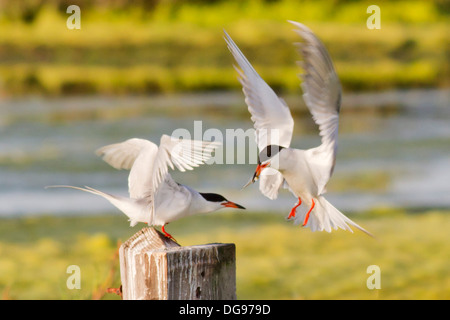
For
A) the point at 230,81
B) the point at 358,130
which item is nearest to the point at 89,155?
the point at 358,130

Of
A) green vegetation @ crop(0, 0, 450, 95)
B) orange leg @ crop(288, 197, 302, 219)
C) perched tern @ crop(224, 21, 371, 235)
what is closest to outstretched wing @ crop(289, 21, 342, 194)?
perched tern @ crop(224, 21, 371, 235)

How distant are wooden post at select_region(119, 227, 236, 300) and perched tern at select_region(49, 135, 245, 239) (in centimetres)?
15

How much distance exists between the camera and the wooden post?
8.04 ft

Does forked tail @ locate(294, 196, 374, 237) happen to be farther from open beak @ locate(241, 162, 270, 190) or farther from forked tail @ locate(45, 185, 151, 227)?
forked tail @ locate(45, 185, 151, 227)

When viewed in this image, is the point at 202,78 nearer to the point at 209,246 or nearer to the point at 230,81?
the point at 230,81

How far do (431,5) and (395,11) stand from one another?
87 cm

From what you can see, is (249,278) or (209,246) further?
(249,278)

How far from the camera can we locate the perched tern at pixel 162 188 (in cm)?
254

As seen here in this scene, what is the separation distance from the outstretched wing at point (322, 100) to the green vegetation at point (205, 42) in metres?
15.5

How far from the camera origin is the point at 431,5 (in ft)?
65.6

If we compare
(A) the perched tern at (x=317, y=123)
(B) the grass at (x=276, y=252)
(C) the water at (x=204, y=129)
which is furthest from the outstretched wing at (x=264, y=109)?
(C) the water at (x=204, y=129)

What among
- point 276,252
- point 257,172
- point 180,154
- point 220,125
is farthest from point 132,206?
point 220,125

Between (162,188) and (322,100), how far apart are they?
638mm

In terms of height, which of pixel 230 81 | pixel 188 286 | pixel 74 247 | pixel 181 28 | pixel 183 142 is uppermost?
pixel 181 28
